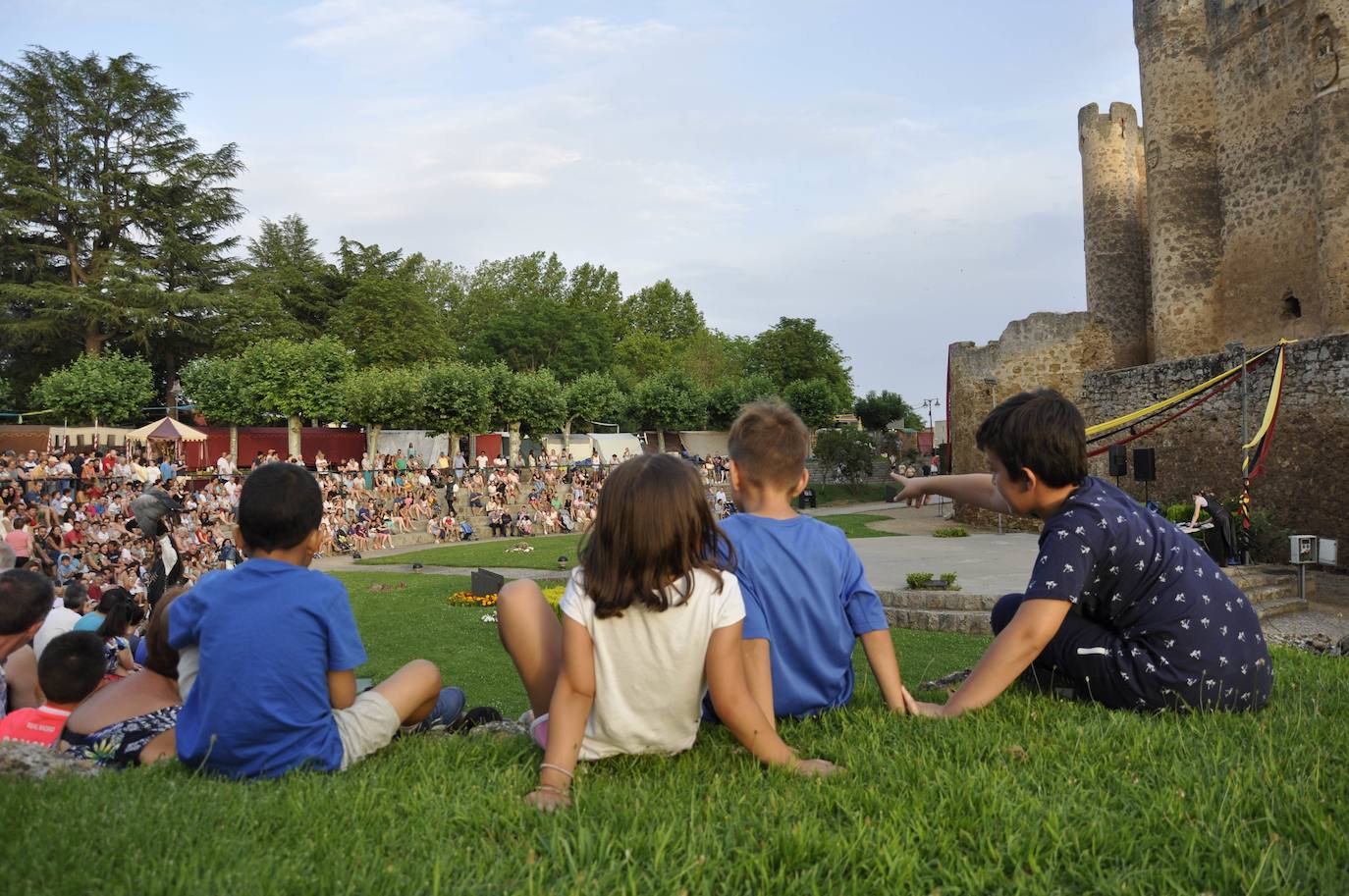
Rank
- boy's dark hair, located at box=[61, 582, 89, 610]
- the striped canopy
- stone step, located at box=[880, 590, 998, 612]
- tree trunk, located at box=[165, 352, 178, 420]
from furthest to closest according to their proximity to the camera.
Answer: tree trunk, located at box=[165, 352, 178, 420]
the striped canopy
stone step, located at box=[880, 590, 998, 612]
boy's dark hair, located at box=[61, 582, 89, 610]

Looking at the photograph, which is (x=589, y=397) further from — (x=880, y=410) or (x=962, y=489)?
(x=962, y=489)

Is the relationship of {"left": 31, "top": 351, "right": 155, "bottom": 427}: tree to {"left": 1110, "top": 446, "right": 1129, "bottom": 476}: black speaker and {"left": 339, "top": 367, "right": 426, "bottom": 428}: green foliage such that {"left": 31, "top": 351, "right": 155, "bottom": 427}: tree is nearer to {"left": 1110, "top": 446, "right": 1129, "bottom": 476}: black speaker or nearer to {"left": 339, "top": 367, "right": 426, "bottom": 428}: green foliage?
{"left": 339, "top": 367, "right": 426, "bottom": 428}: green foliage

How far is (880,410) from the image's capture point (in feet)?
194

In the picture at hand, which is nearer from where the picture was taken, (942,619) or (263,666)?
(263,666)

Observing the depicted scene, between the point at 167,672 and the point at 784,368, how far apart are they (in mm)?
58691

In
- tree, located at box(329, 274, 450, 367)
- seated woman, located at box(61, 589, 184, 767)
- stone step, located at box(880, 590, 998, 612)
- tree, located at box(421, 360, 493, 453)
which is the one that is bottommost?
stone step, located at box(880, 590, 998, 612)

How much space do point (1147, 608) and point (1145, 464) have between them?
1395 cm

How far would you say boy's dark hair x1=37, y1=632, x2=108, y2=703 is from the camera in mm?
3471

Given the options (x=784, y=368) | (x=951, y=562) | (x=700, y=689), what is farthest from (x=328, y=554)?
(x=784, y=368)

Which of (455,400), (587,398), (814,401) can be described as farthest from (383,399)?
(814,401)

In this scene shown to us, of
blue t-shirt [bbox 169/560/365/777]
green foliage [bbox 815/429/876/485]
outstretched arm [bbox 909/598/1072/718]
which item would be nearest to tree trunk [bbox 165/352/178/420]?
green foliage [bbox 815/429/876/485]

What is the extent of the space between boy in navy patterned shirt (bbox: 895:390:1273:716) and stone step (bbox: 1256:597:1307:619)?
8.95 m

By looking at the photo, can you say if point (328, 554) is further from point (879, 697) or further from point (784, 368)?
point (784, 368)

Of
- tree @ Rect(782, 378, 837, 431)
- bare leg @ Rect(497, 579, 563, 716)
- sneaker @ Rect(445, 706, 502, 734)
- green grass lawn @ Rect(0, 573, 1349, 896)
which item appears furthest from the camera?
tree @ Rect(782, 378, 837, 431)
